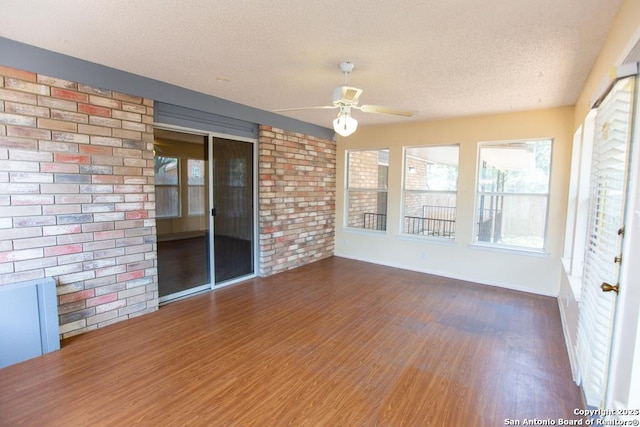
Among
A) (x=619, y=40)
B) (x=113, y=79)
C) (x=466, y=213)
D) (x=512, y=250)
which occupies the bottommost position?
(x=512, y=250)

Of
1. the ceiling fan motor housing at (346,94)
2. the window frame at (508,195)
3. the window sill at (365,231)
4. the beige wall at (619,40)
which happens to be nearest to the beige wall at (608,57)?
the beige wall at (619,40)

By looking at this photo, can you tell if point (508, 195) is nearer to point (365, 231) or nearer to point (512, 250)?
point (512, 250)

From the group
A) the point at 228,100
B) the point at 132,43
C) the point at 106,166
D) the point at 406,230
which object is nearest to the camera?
the point at 132,43

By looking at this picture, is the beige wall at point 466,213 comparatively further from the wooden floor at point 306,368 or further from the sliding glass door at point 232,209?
the sliding glass door at point 232,209

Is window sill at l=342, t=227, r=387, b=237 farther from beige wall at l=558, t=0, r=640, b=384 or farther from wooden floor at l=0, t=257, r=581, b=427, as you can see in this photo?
beige wall at l=558, t=0, r=640, b=384

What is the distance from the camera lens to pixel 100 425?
6.13 ft

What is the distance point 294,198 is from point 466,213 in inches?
108

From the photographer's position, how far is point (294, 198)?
5.30m

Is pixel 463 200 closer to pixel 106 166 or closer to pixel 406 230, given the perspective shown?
pixel 406 230

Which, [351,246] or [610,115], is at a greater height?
[610,115]

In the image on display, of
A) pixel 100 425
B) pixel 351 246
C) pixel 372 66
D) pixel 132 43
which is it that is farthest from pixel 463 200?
pixel 100 425

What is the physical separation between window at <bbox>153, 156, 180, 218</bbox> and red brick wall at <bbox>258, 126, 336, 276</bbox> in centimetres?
126

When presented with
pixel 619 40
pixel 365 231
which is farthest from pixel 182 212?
pixel 619 40

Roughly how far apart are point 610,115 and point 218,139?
12.8 feet
